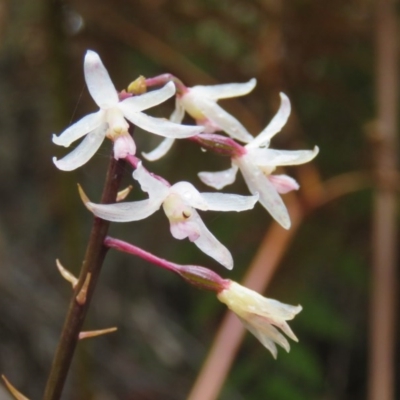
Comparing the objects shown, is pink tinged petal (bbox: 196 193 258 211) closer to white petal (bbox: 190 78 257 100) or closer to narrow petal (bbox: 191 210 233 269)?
narrow petal (bbox: 191 210 233 269)

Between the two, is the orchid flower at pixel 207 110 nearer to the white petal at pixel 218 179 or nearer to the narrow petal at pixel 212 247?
the white petal at pixel 218 179

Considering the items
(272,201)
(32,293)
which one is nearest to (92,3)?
(32,293)

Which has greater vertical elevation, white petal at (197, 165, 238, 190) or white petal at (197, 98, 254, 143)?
white petal at (197, 98, 254, 143)

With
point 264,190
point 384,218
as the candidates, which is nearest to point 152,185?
point 264,190

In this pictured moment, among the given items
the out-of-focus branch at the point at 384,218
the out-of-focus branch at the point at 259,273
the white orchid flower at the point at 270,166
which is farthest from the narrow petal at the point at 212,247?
the out-of-focus branch at the point at 384,218

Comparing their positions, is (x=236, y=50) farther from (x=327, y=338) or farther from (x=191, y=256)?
(x=327, y=338)

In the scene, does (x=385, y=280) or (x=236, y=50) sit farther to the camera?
(x=236, y=50)

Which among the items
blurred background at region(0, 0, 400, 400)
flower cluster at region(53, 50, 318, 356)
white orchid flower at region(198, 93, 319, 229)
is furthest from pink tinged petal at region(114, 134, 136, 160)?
blurred background at region(0, 0, 400, 400)
